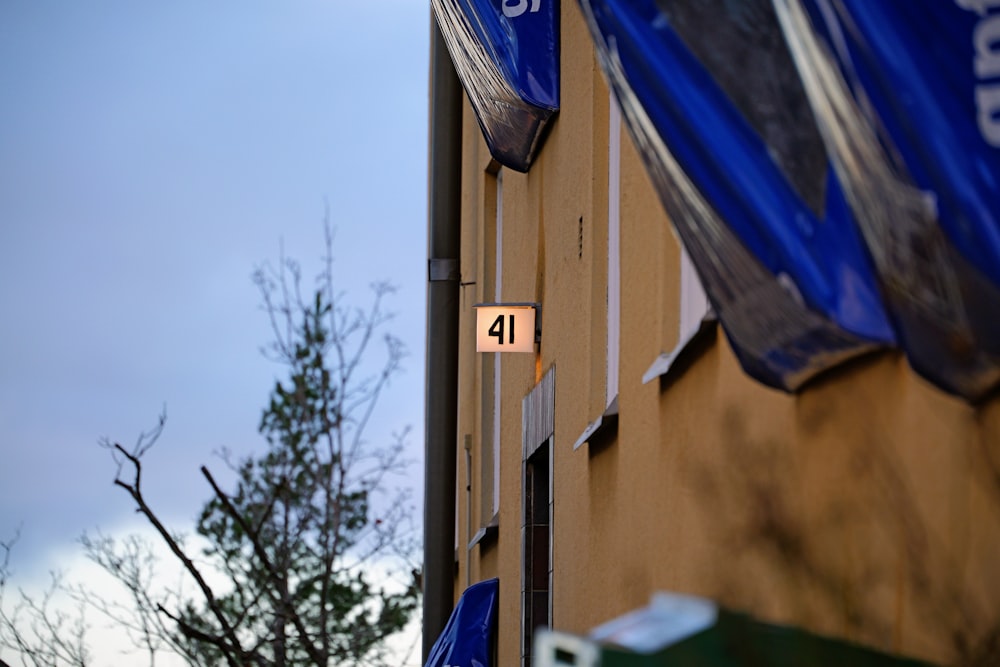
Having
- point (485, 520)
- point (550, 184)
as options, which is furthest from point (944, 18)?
point (485, 520)

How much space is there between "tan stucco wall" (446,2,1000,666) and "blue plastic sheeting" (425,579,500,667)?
178 millimetres

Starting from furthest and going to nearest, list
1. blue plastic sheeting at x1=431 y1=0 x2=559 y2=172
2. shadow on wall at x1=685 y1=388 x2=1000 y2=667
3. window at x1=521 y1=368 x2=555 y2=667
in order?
window at x1=521 y1=368 x2=555 y2=667
blue plastic sheeting at x1=431 y1=0 x2=559 y2=172
shadow on wall at x1=685 y1=388 x2=1000 y2=667

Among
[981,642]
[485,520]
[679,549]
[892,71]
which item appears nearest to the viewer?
[981,642]

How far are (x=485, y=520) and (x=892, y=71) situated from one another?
1275 centimetres

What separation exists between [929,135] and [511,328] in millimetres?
8400

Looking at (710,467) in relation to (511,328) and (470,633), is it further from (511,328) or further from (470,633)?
(470,633)

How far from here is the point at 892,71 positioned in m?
3.51

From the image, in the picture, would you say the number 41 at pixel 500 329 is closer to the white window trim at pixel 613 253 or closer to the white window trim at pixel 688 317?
the white window trim at pixel 613 253

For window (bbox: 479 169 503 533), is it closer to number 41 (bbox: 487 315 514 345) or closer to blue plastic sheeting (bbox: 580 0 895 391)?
number 41 (bbox: 487 315 514 345)

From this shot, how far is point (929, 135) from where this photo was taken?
3480mm

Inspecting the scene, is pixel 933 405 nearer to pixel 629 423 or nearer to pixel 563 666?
pixel 563 666

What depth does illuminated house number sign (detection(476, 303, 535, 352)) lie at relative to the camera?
466 inches

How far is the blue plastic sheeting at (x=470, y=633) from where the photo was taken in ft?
40.8

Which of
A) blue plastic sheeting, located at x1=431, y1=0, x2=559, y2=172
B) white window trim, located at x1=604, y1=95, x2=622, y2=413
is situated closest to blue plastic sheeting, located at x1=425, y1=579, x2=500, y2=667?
blue plastic sheeting, located at x1=431, y1=0, x2=559, y2=172
